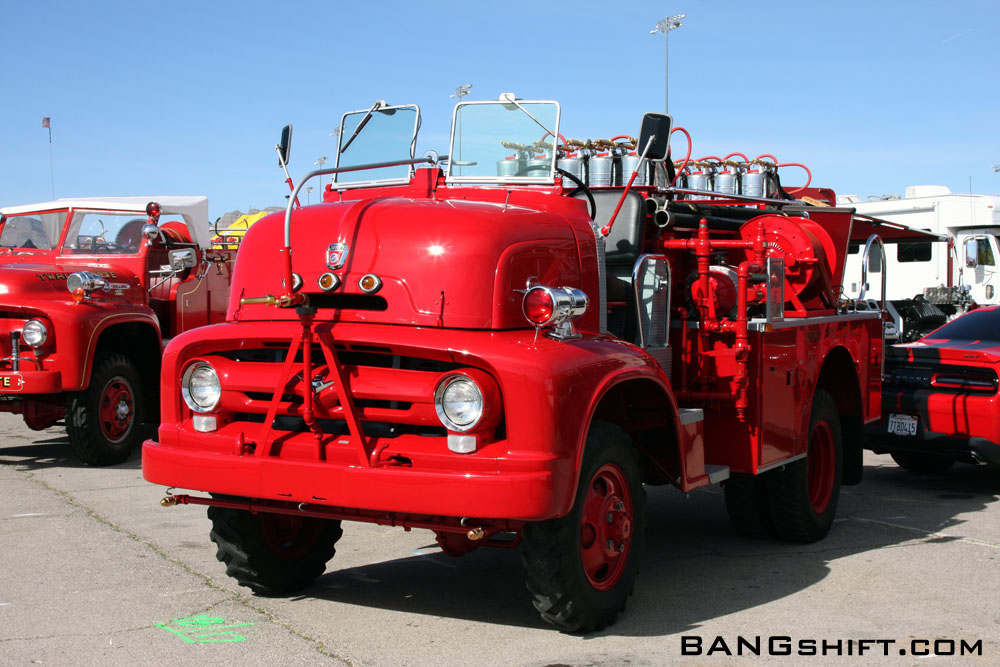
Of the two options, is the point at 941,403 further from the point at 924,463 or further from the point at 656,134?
the point at 656,134

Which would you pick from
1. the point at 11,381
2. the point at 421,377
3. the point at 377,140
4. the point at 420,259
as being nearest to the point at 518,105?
the point at 377,140

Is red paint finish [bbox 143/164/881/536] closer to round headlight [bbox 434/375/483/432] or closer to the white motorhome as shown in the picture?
round headlight [bbox 434/375/483/432]

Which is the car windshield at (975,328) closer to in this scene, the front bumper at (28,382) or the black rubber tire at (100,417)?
the black rubber tire at (100,417)

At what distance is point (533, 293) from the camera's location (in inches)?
182

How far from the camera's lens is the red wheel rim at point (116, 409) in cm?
961

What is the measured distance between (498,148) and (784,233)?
207cm

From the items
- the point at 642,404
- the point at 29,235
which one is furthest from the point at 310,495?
the point at 29,235

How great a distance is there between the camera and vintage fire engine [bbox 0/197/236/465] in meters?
9.13

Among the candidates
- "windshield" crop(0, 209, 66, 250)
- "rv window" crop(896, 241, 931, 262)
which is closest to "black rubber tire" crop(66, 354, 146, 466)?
"windshield" crop(0, 209, 66, 250)

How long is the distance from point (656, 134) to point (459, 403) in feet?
6.98

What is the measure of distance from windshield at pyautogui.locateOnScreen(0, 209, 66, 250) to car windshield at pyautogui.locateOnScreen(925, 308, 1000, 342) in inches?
338

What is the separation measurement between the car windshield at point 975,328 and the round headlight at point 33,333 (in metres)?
7.66

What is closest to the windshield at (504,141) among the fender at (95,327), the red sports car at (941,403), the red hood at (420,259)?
the red hood at (420,259)

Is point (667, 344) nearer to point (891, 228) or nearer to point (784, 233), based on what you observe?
point (784, 233)
